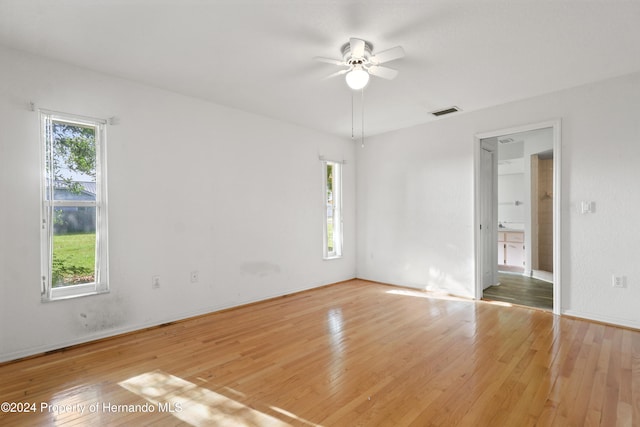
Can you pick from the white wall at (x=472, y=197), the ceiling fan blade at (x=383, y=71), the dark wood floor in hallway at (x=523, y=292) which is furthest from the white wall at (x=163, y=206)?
the dark wood floor in hallway at (x=523, y=292)

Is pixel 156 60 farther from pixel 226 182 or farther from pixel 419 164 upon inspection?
pixel 419 164

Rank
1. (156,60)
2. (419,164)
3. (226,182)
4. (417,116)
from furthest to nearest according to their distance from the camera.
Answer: (419,164) → (417,116) → (226,182) → (156,60)

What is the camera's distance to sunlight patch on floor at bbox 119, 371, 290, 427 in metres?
1.91

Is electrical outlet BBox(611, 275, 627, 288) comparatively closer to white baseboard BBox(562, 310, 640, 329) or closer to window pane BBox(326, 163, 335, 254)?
white baseboard BBox(562, 310, 640, 329)

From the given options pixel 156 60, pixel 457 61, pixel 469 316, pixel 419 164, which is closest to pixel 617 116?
pixel 457 61

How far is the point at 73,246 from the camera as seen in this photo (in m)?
3.06

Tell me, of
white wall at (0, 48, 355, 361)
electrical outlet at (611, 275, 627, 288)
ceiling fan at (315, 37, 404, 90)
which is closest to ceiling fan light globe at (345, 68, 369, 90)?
ceiling fan at (315, 37, 404, 90)

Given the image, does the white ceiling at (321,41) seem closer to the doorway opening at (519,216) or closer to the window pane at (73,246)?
the doorway opening at (519,216)

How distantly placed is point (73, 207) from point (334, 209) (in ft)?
12.7

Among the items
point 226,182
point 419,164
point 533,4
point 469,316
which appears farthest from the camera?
point 419,164

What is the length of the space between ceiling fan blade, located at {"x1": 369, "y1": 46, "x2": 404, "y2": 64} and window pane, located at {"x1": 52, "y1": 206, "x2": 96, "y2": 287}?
123 inches

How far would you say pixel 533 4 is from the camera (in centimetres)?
222

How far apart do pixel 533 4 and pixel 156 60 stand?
10.5 ft

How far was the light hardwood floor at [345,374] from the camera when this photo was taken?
194 centimetres
